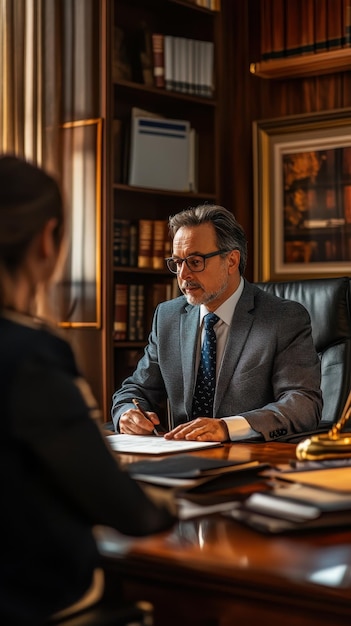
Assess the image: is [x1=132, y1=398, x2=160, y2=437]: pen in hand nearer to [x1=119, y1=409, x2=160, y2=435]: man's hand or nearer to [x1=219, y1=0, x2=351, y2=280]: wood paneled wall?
[x1=119, y1=409, x2=160, y2=435]: man's hand

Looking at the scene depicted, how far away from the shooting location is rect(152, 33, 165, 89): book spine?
178 inches

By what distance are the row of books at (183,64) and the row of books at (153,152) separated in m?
0.18

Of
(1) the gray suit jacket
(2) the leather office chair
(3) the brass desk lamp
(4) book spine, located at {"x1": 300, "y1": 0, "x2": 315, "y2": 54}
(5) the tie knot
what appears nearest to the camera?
(3) the brass desk lamp

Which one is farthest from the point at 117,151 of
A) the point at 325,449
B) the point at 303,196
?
the point at 325,449

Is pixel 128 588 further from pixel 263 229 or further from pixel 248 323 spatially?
pixel 263 229

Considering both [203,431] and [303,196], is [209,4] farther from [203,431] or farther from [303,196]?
[203,431]

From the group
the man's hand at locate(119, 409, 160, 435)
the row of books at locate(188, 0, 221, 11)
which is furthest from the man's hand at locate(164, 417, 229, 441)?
the row of books at locate(188, 0, 221, 11)

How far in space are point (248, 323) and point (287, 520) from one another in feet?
4.95

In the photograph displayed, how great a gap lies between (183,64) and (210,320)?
2.00m

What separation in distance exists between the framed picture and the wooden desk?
327 cm

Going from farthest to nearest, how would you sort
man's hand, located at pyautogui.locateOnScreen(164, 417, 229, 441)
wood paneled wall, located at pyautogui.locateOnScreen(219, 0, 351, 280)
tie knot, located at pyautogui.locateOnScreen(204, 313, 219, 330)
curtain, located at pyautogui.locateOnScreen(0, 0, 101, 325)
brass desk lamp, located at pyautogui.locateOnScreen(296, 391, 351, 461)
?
wood paneled wall, located at pyautogui.locateOnScreen(219, 0, 351, 280), curtain, located at pyautogui.locateOnScreen(0, 0, 101, 325), tie knot, located at pyautogui.locateOnScreen(204, 313, 219, 330), man's hand, located at pyautogui.locateOnScreen(164, 417, 229, 441), brass desk lamp, located at pyautogui.locateOnScreen(296, 391, 351, 461)

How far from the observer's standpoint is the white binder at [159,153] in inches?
174

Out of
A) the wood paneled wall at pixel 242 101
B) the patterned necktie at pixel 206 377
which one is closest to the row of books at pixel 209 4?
the wood paneled wall at pixel 242 101

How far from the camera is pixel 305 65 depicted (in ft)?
15.1
